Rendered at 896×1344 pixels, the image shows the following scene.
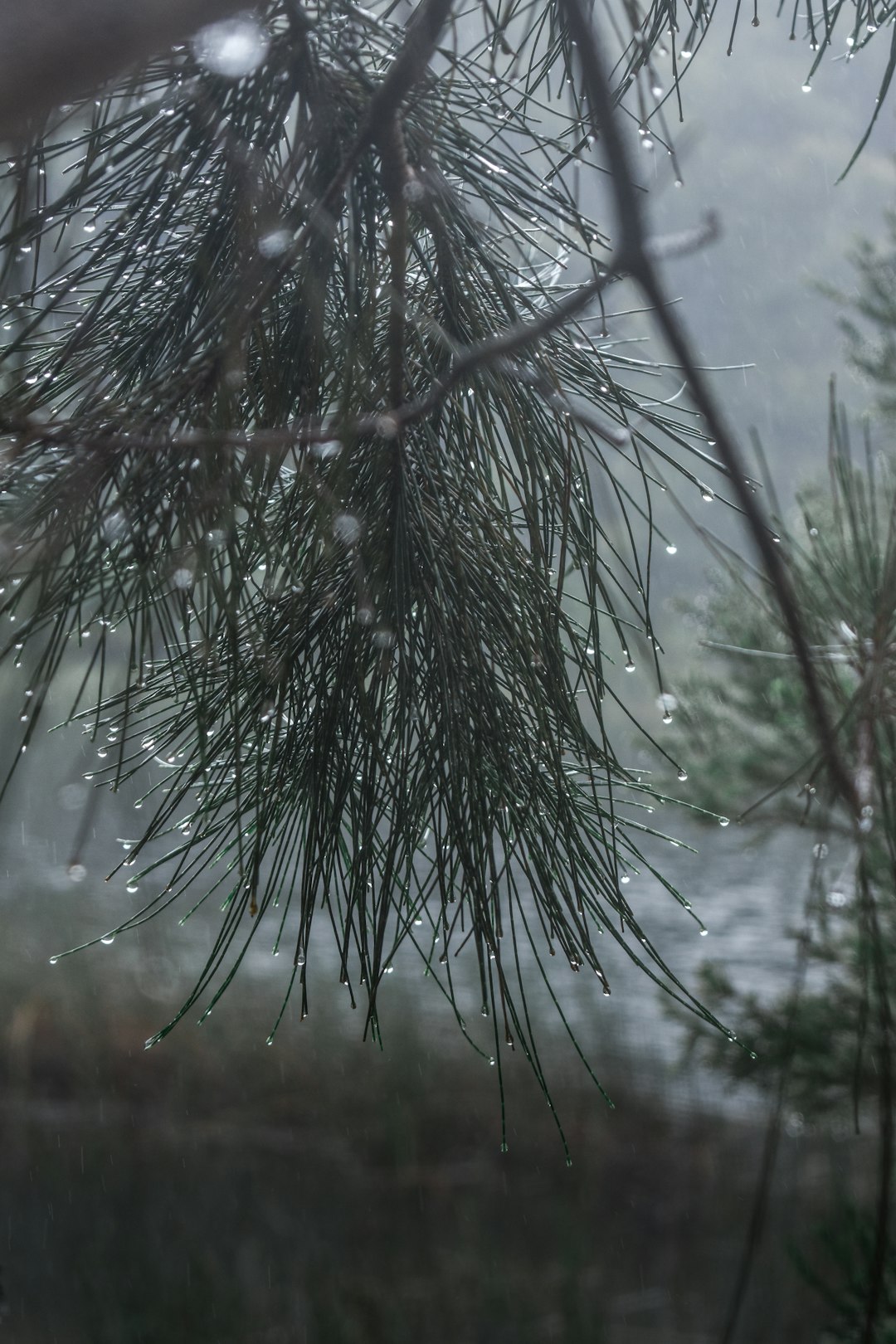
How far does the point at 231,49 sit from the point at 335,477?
234mm

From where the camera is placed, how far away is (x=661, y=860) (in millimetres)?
4945

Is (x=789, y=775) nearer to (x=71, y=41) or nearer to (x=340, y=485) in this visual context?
(x=340, y=485)

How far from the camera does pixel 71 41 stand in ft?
1.06

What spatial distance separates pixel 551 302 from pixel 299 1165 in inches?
113

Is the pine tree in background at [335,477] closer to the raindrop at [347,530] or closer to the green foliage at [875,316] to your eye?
the raindrop at [347,530]

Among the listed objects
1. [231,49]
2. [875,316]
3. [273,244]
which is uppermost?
[875,316]

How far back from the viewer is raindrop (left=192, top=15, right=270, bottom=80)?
0.51 m

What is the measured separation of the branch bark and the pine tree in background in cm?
13

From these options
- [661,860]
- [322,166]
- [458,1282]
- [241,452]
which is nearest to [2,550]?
[241,452]

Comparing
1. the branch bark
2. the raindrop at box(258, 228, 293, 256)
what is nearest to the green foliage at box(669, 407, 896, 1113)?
the raindrop at box(258, 228, 293, 256)

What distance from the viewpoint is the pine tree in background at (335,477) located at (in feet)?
1.61

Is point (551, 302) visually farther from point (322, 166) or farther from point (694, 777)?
point (694, 777)

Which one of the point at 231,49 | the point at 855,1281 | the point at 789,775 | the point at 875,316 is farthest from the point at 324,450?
the point at 875,316

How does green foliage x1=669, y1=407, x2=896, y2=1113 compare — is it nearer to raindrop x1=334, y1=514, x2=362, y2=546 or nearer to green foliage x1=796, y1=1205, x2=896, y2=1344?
green foliage x1=796, y1=1205, x2=896, y2=1344
